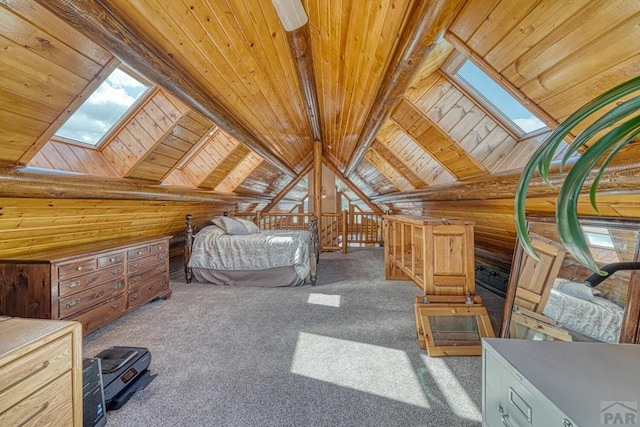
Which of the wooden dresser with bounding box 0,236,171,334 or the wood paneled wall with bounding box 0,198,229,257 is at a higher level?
the wood paneled wall with bounding box 0,198,229,257

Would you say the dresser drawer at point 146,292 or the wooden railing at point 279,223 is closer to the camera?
the dresser drawer at point 146,292

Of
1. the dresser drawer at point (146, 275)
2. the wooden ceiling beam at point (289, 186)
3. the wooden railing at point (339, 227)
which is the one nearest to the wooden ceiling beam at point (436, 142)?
the dresser drawer at point (146, 275)

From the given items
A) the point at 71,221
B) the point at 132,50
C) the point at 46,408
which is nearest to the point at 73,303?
the point at 71,221

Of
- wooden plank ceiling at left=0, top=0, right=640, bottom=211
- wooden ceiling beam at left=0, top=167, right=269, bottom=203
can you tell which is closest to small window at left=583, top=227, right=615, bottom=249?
wooden plank ceiling at left=0, top=0, right=640, bottom=211

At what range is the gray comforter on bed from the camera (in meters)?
3.96

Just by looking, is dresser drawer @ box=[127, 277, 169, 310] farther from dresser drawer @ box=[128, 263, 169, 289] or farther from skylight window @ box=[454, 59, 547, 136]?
skylight window @ box=[454, 59, 547, 136]

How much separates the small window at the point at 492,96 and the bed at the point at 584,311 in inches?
46.2

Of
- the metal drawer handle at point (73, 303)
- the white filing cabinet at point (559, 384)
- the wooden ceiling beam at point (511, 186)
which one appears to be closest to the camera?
the white filing cabinet at point (559, 384)

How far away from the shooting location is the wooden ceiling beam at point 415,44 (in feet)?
4.17

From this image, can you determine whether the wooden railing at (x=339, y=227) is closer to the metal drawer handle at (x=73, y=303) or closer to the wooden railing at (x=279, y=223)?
the wooden railing at (x=279, y=223)

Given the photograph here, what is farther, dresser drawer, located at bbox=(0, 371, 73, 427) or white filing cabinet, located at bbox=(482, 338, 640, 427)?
dresser drawer, located at bbox=(0, 371, 73, 427)

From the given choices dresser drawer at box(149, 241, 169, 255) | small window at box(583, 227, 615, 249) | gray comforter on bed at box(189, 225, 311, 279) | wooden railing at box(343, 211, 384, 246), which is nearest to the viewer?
small window at box(583, 227, 615, 249)

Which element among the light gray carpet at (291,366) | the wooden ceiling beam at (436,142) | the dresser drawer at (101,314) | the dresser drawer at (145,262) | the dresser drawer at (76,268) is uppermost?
the wooden ceiling beam at (436,142)

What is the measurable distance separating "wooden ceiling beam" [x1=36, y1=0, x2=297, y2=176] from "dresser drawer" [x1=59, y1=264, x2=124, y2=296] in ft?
5.46
